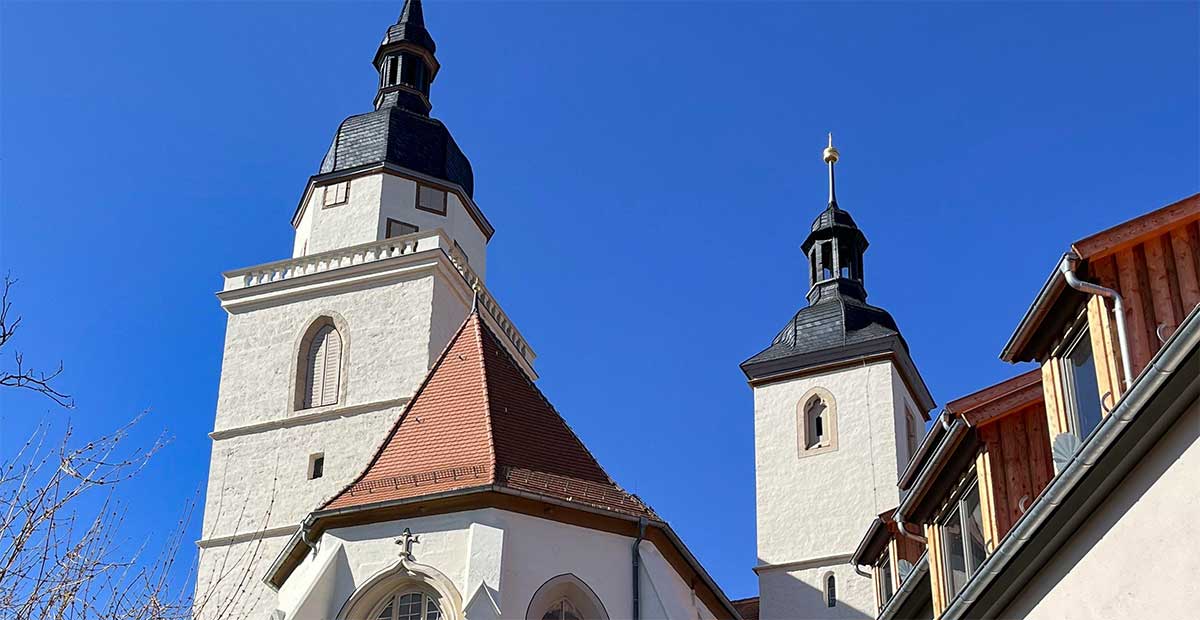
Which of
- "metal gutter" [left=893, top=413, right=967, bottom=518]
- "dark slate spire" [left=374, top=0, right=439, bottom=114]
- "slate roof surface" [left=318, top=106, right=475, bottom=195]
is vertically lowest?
"metal gutter" [left=893, top=413, right=967, bottom=518]

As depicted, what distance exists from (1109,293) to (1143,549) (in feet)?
6.06

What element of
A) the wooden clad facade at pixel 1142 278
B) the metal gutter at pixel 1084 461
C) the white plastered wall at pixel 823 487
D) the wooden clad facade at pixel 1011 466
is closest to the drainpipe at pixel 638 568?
the metal gutter at pixel 1084 461

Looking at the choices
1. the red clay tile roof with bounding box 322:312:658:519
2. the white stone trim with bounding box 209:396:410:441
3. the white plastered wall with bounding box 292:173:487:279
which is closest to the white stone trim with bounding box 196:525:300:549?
the white stone trim with bounding box 209:396:410:441

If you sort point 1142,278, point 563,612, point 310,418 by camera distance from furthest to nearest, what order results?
point 310,418
point 563,612
point 1142,278

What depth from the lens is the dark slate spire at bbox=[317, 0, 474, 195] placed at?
101 feet

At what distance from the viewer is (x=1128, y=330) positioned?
34.1 ft

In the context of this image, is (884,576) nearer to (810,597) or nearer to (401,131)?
(810,597)

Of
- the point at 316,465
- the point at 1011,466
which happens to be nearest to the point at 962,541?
the point at 1011,466

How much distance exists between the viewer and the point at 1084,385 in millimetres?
11195

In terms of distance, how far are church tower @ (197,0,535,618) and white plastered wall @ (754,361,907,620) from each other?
5370 millimetres

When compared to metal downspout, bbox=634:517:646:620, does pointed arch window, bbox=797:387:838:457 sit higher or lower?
higher

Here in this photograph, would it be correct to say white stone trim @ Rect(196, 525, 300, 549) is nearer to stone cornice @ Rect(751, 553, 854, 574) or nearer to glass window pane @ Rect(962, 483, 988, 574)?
stone cornice @ Rect(751, 553, 854, 574)

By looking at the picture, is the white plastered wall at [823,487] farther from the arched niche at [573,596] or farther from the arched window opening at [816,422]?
the arched niche at [573,596]

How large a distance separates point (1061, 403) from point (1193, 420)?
233 centimetres
